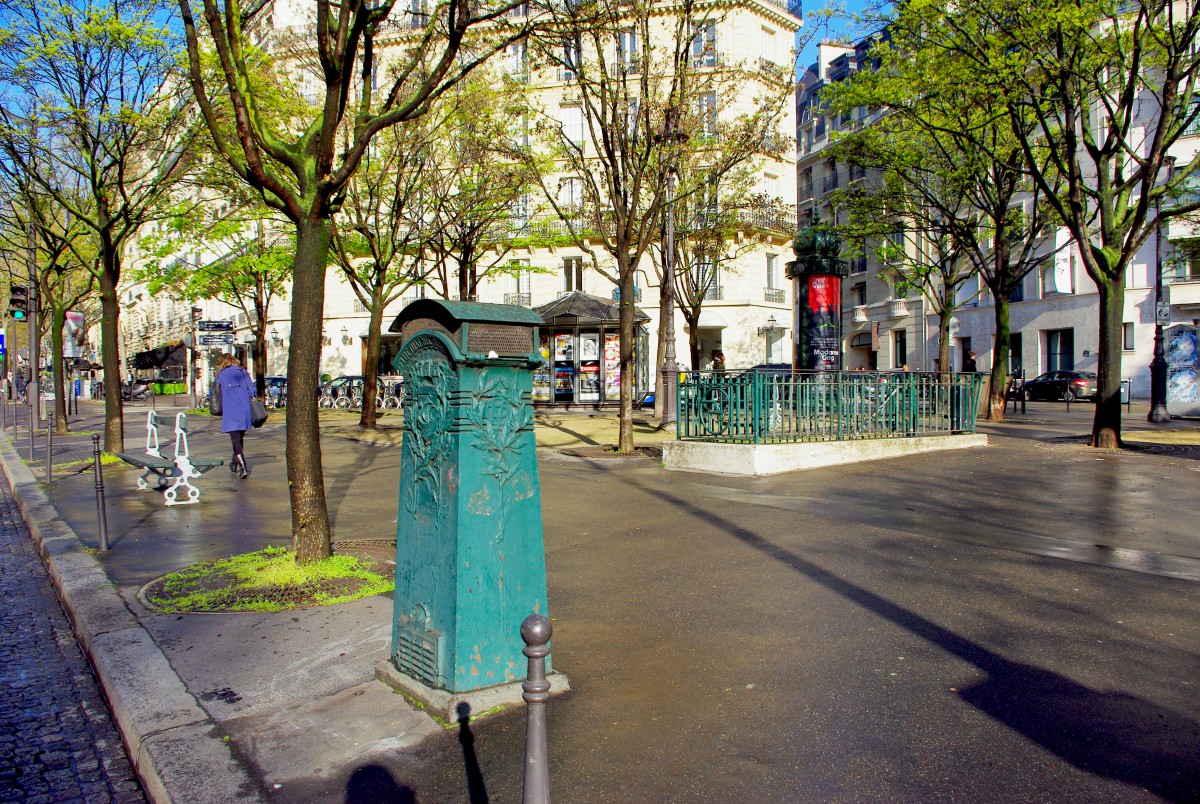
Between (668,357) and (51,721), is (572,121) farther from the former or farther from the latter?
(51,721)

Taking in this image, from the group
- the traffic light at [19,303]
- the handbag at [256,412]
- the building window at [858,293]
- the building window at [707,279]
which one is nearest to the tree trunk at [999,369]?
the building window at [707,279]

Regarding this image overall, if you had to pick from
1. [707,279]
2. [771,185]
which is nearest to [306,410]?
[707,279]

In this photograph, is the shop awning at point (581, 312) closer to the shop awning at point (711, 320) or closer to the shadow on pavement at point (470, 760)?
the shop awning at point (711, 320)

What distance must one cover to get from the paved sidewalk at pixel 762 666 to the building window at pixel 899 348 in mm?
42083

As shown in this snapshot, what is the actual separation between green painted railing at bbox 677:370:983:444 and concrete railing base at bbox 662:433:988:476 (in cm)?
19

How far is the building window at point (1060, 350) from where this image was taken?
3978 centimetres

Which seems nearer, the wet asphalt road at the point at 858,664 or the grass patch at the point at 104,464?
the wet asphalt road at the point at 858,664

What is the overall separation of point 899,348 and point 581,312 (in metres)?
27.1

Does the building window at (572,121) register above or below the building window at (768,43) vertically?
below

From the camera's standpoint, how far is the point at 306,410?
638 centimetres

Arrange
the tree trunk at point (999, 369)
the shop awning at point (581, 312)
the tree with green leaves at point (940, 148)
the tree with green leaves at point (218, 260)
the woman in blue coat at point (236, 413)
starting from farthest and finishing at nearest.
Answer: the shop awning at point (581, 312), the tree trunk at point (999, 369), the tree with green leaves at point (218, 260), the tree with green leaves at point (940, 148), the woman in blue coat at point (236, 413)

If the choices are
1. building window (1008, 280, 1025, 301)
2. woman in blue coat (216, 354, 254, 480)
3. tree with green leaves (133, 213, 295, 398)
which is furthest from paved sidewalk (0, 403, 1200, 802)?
building window (1008, 280, 1025, 301)

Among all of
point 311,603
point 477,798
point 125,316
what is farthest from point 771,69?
point 125,316

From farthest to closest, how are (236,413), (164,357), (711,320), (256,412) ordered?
(711,320)
(164,357)
(256,412)
(236,413)
